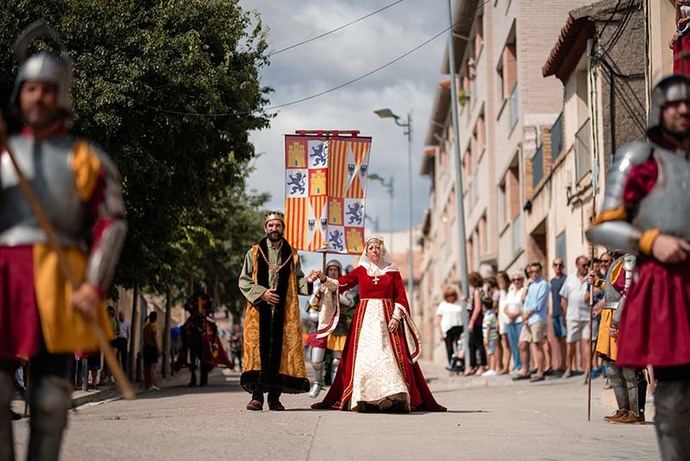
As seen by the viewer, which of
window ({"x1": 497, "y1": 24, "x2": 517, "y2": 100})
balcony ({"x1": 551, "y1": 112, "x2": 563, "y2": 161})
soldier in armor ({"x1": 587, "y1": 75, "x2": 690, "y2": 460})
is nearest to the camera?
soldier in armor ({"x1": 587, "y1": 75, "x2": 690, "y2": 460})

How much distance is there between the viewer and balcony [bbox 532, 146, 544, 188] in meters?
30.2

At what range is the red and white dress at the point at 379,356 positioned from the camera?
1276 centimetres

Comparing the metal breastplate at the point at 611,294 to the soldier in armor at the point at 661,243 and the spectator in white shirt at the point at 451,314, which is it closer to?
the soldier in armor at the point at 661,243

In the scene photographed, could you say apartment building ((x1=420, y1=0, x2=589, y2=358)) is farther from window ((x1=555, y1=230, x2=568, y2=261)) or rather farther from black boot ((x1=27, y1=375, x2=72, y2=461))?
black boot ((x1=27, y1=375, x2=72, y2=461))

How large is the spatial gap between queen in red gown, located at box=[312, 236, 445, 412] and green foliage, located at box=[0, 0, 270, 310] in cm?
784

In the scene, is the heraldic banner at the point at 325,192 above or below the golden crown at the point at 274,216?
above

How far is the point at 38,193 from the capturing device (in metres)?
5.21

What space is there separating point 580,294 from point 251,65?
320 inches

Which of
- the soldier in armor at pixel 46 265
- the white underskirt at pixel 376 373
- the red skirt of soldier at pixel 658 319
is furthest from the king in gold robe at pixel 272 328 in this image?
the soldier in armor at pixel 46 265

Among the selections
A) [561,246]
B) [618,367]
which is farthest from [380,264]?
[561,246]

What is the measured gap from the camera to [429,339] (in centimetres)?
7375

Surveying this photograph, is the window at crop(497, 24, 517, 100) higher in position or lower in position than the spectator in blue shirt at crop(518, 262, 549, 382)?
higher

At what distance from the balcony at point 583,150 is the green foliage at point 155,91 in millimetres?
6174

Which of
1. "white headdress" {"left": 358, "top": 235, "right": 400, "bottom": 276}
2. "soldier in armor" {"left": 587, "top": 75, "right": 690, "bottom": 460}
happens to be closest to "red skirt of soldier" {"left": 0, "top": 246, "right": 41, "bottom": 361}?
"soldier in armor" {"left": 587, "top": 75, "right": 690, "bottom": 460}
